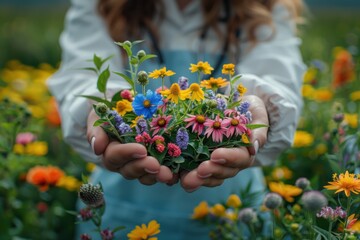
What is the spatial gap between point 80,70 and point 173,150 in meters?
0.52

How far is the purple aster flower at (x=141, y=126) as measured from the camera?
2.31 ft

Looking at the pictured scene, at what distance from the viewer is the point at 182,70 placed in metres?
1.27

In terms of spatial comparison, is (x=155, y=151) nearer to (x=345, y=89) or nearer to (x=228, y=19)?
(x=228, y=19)

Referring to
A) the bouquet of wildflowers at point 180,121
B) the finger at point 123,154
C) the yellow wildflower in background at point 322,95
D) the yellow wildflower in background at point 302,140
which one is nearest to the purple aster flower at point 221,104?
the bouquet of wildflowers at point 180,121

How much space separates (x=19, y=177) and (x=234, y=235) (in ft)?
2.38

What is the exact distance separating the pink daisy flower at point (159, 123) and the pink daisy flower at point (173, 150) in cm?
2

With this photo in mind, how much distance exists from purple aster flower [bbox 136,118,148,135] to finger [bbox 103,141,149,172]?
21 mm

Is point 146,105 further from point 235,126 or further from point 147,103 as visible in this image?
point 235,126

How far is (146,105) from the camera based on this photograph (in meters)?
0.69

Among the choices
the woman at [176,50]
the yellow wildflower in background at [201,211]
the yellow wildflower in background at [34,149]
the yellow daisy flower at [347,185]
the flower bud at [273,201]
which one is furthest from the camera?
the yellow wildflower in background at [34,149]

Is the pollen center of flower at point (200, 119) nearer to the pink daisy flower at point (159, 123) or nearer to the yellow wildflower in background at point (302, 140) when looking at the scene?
the pink daisy flower at point (159, 123)

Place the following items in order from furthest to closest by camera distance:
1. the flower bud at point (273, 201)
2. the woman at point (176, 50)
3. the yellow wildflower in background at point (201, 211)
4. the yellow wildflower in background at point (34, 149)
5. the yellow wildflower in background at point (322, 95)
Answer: the yellow wildflower in background at point (322, 95)
the yellow wildflower in background at point (34, 149)
the woman at point (176, 50)
the yellow wildflower in background at point (201, 211)
the flower bud at point (273, 201)

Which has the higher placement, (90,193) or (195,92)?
(195,92)

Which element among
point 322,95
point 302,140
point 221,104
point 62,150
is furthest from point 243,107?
point 62,150
